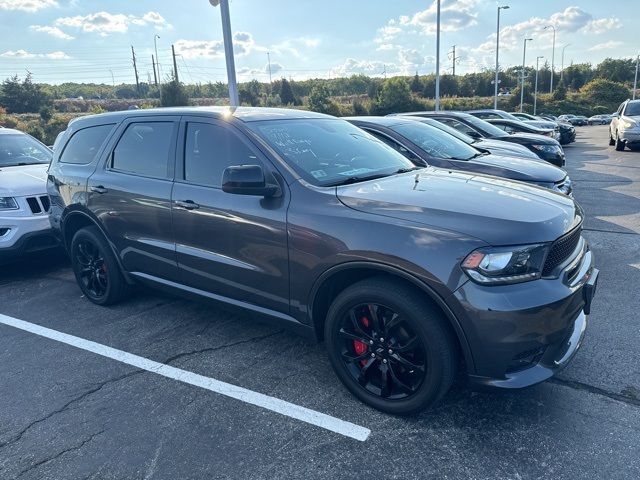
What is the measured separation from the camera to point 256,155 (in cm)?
326

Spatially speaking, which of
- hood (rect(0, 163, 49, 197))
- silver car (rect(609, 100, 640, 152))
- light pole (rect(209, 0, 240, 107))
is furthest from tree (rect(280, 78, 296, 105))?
hood (rect(0, 163, 49, 197))

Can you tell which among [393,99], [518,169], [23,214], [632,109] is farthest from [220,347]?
[393,99]

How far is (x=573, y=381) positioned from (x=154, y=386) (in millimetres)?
2774

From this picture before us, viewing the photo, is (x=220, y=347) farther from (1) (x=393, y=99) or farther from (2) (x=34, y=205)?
(1) (x=393, y=99)

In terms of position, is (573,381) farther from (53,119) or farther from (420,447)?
(53,119)

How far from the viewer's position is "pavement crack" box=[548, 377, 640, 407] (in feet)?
9.36

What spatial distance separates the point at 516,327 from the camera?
92.8 inches

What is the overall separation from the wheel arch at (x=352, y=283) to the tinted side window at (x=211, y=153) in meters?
1.01

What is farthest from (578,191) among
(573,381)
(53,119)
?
(53,119)

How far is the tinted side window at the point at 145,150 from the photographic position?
3.87 meters

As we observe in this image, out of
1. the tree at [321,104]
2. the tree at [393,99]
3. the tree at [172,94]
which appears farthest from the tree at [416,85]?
the tree at [172,94]

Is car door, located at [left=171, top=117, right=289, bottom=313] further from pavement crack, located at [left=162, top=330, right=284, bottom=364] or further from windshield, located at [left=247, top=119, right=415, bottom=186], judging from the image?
pavement crack, located at [left=162, top=330, right=284, bottom=364]

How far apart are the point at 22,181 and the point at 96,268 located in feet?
6.29

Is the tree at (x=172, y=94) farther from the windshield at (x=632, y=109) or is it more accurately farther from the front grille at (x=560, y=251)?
the front grille at (x=560, y=251)
